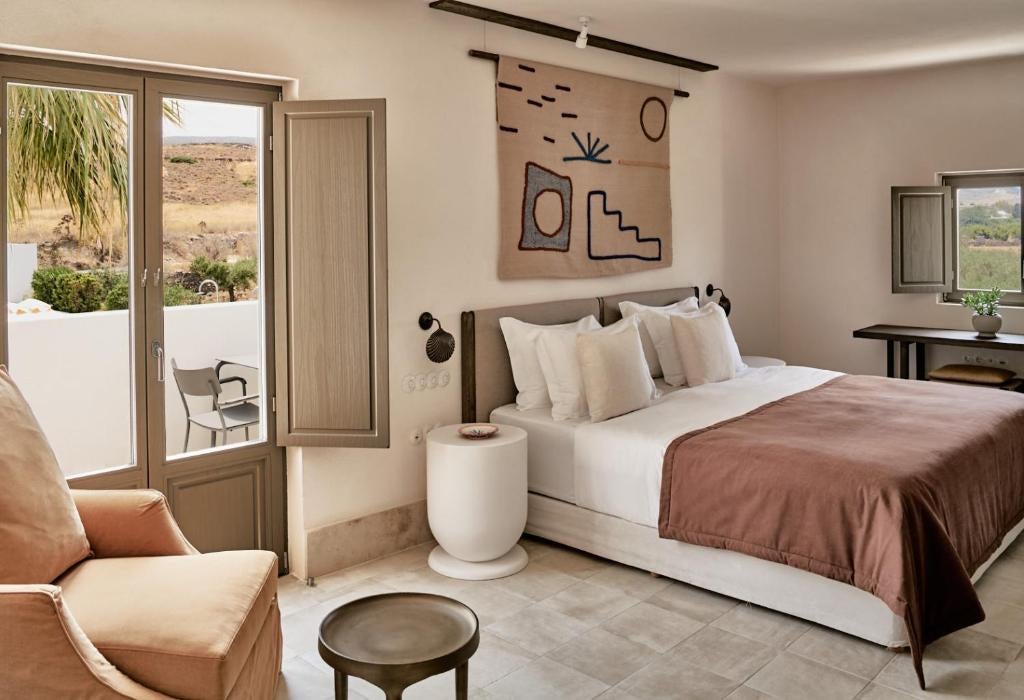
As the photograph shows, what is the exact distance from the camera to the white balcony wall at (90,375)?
10.2 feet

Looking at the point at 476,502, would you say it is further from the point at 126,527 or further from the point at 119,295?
the point at 119,295

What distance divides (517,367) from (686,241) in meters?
1.90

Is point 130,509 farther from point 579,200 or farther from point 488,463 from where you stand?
point 579,200

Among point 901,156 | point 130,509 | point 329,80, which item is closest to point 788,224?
point 901,156

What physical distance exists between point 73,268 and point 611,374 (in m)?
2.27

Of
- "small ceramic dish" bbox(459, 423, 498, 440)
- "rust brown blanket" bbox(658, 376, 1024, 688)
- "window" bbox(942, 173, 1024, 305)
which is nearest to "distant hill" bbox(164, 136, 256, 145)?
"small ceramic dish" bbox(459, 423, 498, 440)

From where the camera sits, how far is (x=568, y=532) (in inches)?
157

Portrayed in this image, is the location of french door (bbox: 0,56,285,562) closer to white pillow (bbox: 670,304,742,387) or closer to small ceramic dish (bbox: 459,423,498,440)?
small ceramic dish (bbox: 459,423,498,440)

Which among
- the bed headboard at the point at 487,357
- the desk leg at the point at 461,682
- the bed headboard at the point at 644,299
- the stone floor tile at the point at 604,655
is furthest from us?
the bed headboard at the point at 644,299

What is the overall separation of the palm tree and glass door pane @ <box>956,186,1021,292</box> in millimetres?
5296

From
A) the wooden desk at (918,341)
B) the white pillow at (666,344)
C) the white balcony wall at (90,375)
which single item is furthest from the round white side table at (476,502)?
the wooden desk at (918,341)

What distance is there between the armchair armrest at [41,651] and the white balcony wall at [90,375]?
4.39 ft

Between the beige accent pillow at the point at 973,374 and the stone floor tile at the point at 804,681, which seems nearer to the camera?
the stone floor tile at the point at 804,681

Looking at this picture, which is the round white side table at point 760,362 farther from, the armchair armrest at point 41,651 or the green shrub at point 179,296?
the armchair armrest at point 41,651
